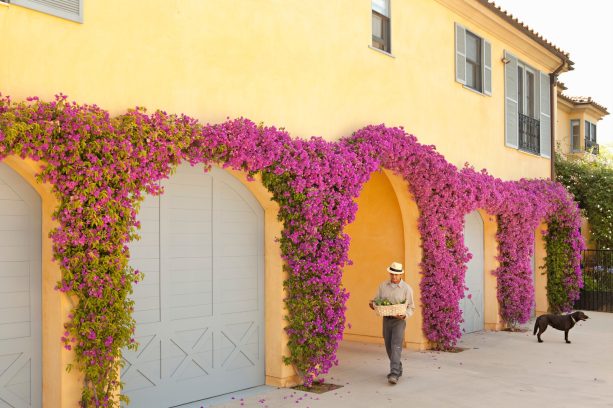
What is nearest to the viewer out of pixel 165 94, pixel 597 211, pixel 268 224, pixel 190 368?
pixel 165 94

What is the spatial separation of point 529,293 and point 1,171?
Result: 1238cm

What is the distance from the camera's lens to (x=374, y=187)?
1317 centimetres

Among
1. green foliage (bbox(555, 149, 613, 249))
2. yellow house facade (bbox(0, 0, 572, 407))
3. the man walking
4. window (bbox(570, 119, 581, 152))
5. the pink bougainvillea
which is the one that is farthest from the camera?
window (bbox(570, 119, 581, 152))

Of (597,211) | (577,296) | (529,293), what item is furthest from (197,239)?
(597,211)

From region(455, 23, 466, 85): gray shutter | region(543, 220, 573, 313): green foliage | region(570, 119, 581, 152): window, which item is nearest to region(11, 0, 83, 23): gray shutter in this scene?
region(455, 23, 466, 85): gray shutter

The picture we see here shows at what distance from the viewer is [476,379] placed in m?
9.98

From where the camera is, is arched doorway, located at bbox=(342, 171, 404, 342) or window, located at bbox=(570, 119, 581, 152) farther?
window, located at bbox=(570, 119, 581, 152)

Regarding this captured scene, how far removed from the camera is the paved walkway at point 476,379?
8539mm

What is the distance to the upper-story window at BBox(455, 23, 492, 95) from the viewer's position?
555 inches

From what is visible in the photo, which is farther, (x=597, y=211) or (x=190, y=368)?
(x=597, y=211)

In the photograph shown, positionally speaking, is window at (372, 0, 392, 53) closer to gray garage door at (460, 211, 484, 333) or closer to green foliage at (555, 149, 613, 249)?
gray garage door at (460, 211, 484, 333)

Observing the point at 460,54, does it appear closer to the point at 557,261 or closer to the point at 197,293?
the point at 557,261

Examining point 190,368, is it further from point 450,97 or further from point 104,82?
point 450,97

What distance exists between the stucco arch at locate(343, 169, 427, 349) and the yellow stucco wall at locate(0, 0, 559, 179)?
1325 millimetres
